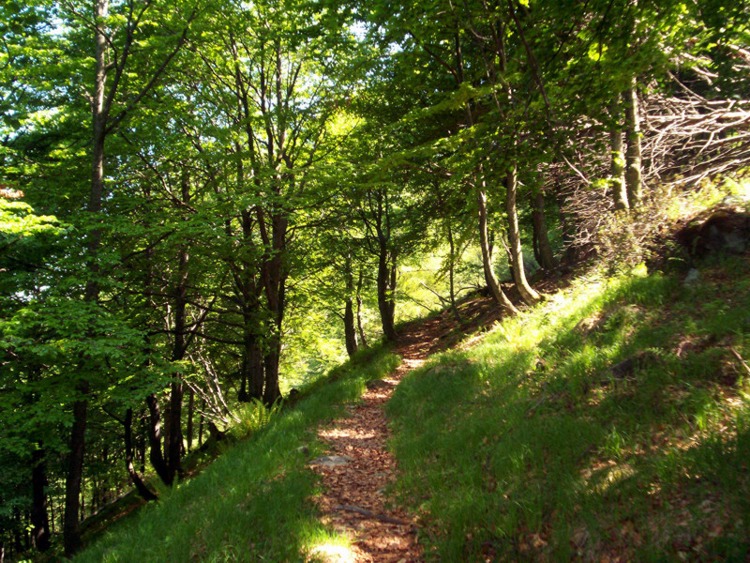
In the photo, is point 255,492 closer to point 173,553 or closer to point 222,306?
point 173,553

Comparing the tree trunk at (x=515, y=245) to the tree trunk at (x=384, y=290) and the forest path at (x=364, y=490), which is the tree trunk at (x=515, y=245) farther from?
the tree trunk at (x=384, y=290)

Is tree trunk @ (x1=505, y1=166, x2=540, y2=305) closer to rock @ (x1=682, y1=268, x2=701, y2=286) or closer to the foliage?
the foliage

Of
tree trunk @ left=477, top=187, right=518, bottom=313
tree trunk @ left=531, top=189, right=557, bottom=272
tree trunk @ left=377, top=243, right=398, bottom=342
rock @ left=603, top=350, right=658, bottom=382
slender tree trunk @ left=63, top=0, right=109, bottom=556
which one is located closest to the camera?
rock @ left=603, top=350, right=658, bottom=382

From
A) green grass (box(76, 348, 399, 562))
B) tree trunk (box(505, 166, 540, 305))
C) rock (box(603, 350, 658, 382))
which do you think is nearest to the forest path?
green grass (box(76, 348, 399, 562))

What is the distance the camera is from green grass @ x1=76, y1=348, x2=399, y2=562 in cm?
386

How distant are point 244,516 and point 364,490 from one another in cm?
147

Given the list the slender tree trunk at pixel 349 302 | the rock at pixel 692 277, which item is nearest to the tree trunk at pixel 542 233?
the slender tree trunk at pixel 349 302

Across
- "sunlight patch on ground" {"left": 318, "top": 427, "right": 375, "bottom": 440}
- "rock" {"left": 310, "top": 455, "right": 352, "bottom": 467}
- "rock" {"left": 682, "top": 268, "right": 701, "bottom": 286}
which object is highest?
"rock" {"left": 682, "top": 268, "right": 701, "bottom": 286}

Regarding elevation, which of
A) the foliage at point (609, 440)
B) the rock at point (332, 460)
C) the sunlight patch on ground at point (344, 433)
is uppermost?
the foliage at point (609, 440)

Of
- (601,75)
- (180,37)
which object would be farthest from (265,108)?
(601,75)

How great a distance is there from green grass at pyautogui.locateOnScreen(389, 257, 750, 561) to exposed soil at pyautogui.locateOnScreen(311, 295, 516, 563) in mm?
248

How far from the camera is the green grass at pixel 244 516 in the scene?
3855 mm

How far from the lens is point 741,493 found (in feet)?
8.56

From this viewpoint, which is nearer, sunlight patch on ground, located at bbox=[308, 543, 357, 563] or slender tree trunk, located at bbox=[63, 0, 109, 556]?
sunlight patch on ground, located at bbox=[308, 543, 357, 563]
